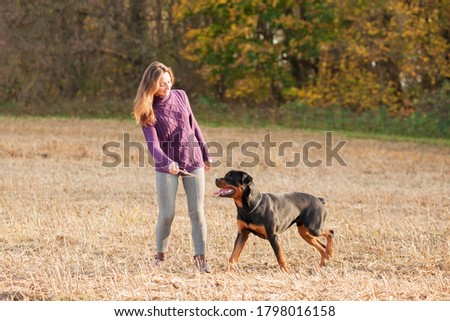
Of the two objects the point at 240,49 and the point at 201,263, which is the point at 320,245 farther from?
the point at 240,49

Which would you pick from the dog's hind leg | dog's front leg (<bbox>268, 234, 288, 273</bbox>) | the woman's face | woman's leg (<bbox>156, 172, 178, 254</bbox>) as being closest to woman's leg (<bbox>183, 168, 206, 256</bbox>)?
woman's leg (<bbox>156, 172, 178, 254</bbox>)

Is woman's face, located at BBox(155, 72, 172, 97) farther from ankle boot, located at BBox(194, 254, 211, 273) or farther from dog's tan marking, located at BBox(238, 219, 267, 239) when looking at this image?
ankle boot, located at BBox(194, 254, 211, 273)

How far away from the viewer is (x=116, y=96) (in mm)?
36406

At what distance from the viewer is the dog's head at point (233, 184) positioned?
830 centimetres

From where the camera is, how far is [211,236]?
10633 mm

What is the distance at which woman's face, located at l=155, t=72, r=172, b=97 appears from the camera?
8.33m

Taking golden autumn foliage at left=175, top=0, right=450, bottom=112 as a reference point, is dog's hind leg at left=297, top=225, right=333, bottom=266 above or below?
below

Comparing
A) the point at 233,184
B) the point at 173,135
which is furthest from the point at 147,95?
the point at 233,184

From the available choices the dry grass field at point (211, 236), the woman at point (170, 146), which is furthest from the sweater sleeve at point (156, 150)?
the dry grass field at point (211, 236)

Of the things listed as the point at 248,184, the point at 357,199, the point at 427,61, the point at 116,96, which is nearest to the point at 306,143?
the point at 427,61

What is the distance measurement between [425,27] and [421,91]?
271 cm

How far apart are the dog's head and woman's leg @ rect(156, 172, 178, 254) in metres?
0.47

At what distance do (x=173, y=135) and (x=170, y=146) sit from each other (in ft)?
0.35

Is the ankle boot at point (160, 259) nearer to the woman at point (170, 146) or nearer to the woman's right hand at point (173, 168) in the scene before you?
the woman at point (170, 146)
